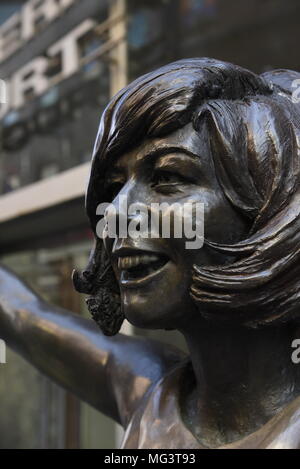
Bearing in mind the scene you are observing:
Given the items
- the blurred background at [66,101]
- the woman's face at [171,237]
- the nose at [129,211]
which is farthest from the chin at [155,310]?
the blurred background at [66,101]

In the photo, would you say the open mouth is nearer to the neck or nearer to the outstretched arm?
the neck

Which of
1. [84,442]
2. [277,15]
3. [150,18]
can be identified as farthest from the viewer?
[84,442]

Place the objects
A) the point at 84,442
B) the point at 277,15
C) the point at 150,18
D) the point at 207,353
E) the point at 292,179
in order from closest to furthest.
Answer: the point at 292,179
the point at 207,353
the point at 277,15
the point at 150,18
the point at 84,442

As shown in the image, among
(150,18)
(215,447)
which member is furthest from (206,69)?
(150,18)

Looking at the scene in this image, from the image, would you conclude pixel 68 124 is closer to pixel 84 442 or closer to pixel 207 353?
pixel 84 442

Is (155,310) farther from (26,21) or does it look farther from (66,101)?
(26,21)

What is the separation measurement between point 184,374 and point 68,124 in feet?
12.1

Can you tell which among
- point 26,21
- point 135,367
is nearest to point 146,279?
point 135,367

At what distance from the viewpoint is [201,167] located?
3.65ft

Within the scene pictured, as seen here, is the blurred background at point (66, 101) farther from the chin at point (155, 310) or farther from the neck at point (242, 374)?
the chin at point (155, 310)

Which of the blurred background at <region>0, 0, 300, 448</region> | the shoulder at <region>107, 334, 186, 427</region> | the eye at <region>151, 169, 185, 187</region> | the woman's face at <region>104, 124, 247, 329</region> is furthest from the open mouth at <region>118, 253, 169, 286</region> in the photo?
the blurred background at <region>0, 0, 300, 448</region>

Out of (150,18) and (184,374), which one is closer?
(184,374)

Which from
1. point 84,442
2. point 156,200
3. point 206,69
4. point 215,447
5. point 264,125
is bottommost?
point 84,442

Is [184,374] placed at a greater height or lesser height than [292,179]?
lesser
